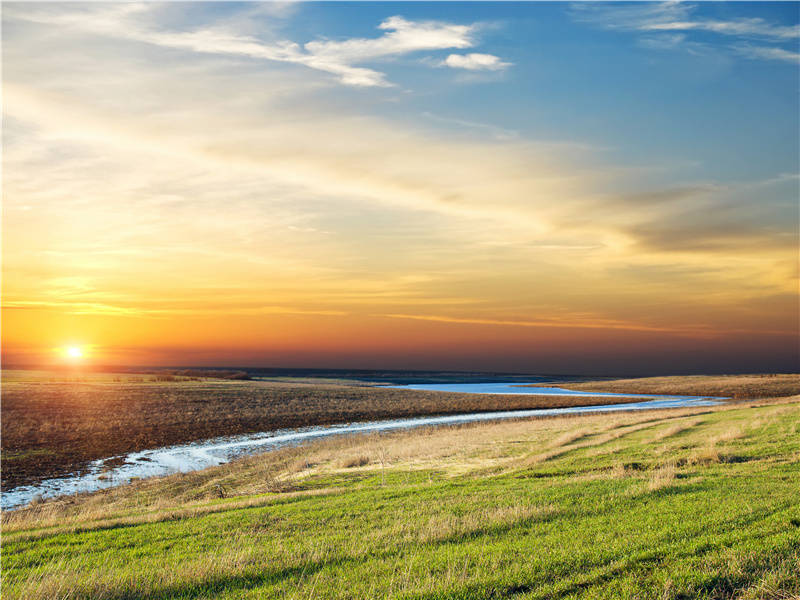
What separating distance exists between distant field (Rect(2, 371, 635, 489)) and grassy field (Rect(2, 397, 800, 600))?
18.7 m

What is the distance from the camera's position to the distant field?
40.3 meters

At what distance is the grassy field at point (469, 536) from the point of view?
9922 mm

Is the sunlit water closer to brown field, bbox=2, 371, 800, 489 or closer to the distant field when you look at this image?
brown field, bbox=2, 371, 800, 489

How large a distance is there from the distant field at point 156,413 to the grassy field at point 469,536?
18657 mm

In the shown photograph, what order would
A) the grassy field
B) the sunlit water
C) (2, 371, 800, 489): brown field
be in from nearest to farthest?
the grassy field → the sunlit water → (2, 371, 800, 489): brown field

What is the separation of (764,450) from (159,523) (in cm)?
2319

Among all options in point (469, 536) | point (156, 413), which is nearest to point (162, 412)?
point (156, 413)

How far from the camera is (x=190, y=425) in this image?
56250mm

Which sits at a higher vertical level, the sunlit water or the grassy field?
the grassy field

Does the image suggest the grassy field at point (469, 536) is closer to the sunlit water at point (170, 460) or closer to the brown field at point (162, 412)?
the sunlit water at point (170, 460)

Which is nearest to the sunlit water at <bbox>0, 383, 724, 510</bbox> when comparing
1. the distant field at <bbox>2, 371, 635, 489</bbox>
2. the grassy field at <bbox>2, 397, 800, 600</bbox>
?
the distant field at <bbox>2, 371, 635, 489</bbox>

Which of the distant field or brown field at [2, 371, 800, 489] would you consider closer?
the distant field

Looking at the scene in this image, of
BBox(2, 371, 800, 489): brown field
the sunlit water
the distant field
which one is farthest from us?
BBox(2, 371, 800, 489): brown field

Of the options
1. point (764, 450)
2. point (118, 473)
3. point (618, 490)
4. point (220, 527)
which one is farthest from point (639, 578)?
point (118, 473)
